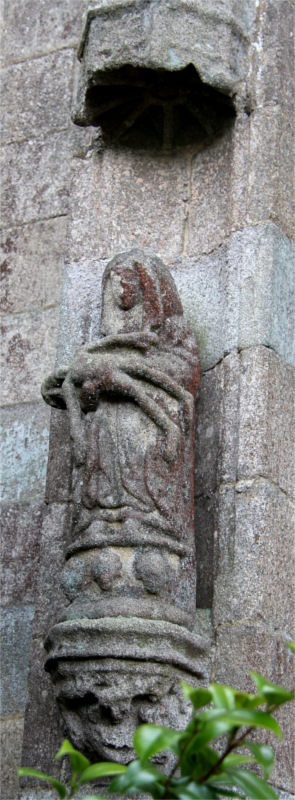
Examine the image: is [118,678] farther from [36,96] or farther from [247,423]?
[36,96]

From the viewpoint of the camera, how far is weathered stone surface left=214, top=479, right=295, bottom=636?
156 inches

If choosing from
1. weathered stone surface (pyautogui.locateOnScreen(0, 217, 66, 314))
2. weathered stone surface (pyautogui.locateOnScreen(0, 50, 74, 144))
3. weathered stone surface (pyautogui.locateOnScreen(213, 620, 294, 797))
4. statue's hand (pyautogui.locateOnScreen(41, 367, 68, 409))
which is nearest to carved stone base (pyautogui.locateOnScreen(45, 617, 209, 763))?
weathered stone surface (pyautogui.locateOnScreen(213, 620, 294, 797))

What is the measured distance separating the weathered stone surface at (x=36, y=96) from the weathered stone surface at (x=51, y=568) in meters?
2.01

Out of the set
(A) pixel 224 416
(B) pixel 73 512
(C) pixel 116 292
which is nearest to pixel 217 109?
(C) pixel 116 292

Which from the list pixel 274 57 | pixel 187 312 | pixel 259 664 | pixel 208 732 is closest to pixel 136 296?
pixel 187 312

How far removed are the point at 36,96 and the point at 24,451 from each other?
1.68 meters

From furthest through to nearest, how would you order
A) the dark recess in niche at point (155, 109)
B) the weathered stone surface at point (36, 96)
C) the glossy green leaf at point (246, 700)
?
the weathered stone surface at point (36, 96), the dark recess in niche at point (155, 109), the glossy green leaf at point (246, 700)

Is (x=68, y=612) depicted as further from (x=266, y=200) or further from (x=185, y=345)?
(x=266, y=200)

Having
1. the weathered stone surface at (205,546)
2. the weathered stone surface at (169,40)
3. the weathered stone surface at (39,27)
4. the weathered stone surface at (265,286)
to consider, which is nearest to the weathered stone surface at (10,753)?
the weathered stone surface at (205,546)

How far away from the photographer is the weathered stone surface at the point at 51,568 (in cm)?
432

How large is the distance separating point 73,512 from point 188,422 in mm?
475

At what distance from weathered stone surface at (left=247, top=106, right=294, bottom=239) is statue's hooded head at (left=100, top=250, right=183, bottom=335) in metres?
0.43

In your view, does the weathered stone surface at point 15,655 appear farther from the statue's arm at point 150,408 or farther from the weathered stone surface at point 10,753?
the statue's arm at point 150,408

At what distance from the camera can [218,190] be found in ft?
15.6
